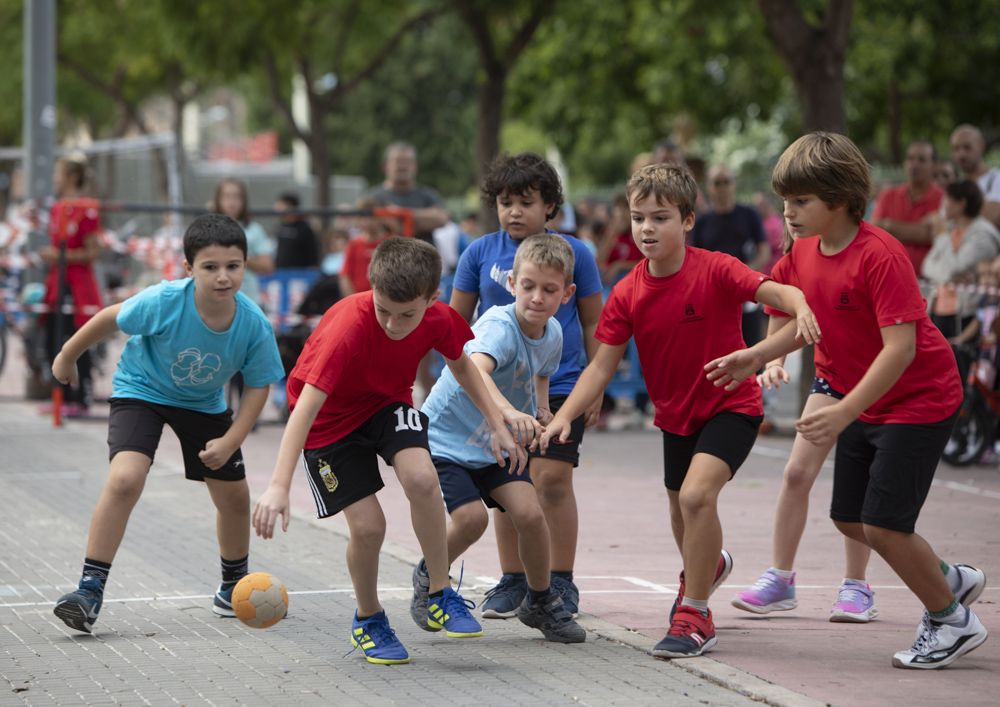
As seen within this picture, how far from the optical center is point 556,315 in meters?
6.53

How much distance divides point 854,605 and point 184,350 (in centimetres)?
285

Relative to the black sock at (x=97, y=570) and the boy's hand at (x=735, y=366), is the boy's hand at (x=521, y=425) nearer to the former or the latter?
the boy's hand at (x=735, y=366)

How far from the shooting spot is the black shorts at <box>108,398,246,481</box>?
620cm

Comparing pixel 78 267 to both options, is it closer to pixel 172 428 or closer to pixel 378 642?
pixel 172 428

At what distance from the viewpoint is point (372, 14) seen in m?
27.7

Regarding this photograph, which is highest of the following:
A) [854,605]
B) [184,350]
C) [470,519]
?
[184,350]

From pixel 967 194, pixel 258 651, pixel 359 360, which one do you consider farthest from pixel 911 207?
pixel 258 651

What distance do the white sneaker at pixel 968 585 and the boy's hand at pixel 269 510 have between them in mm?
2534

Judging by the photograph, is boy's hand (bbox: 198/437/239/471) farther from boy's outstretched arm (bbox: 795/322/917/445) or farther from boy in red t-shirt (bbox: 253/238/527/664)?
boy's outstretched arm (bbox: 795/322/917/445)

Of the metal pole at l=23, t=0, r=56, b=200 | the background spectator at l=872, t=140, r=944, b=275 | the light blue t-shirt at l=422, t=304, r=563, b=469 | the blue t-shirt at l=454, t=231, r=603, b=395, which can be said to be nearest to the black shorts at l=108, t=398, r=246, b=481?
the light blue t-shirt at l=422, t=304, r=563, b=469

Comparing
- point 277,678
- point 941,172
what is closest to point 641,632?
point 277,678

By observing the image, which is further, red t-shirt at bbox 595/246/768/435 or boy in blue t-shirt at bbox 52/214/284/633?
boy in blue t-shirt at bbox 52/214/284/633

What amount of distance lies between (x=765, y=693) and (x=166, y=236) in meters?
13.5

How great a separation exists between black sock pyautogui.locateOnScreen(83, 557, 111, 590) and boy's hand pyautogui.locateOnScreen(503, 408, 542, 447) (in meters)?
1.69
